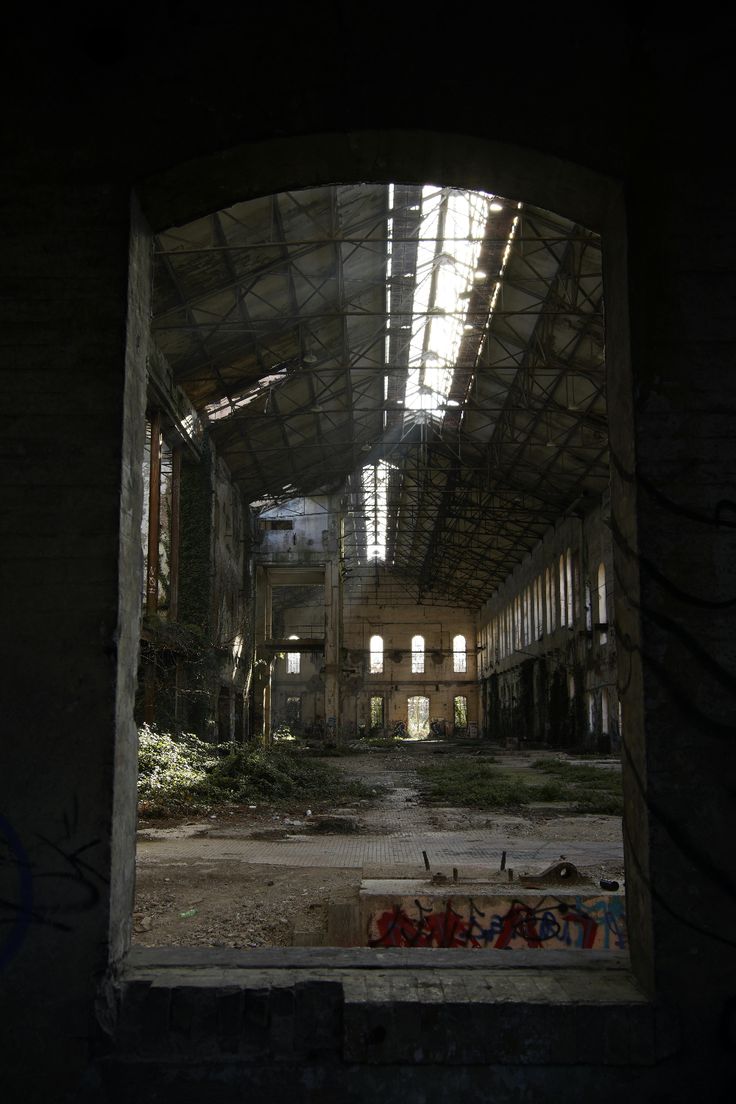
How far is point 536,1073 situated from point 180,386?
17.4 metres

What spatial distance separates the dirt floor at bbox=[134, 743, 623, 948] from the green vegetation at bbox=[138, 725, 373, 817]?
0.60m

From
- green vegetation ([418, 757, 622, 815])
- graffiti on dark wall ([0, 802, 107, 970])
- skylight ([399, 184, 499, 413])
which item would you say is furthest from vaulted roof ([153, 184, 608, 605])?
green vegetation ([418, 757, 622, 815])

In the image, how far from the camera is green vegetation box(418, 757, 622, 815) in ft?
47.0

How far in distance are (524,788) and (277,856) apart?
25.8 ft

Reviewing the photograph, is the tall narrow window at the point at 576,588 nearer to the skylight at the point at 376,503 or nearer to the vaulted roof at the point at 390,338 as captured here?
the vaulted roof at the point at 390,338

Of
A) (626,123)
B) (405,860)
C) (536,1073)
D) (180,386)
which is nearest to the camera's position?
Result: (536,1073)

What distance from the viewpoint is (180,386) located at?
1902 centimetres

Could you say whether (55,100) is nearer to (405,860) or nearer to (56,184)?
(56,184)

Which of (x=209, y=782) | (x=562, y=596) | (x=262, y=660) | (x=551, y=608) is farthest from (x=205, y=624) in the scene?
A: (x=551, y=608)

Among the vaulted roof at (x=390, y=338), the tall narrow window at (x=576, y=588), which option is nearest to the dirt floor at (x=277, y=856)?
the vaulted roof at (x=390, y=338)

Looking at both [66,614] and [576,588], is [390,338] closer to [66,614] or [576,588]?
[576,588]

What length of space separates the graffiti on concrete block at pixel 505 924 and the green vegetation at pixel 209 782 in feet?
24.6

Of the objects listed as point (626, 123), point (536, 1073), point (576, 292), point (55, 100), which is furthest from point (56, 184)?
point (576, 292)

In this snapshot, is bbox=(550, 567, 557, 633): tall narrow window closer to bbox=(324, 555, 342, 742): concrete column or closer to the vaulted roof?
the vaulted roof
